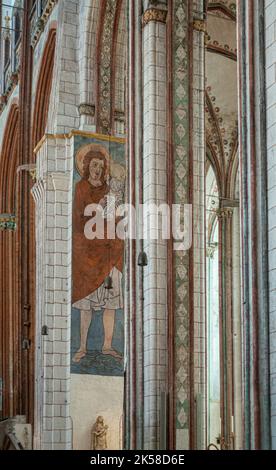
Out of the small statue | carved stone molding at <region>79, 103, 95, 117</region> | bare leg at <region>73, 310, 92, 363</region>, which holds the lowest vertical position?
the small statue

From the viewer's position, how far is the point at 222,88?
26.8 m

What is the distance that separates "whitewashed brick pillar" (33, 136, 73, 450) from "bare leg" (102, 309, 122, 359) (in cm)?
65

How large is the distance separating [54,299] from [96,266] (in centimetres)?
100

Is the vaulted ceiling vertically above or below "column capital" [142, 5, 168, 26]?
above

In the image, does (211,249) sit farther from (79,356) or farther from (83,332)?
(79,356)

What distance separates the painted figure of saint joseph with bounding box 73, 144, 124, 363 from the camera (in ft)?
63.7

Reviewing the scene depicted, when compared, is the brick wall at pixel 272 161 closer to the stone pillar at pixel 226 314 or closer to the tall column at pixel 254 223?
the tall column at pixel 254 223

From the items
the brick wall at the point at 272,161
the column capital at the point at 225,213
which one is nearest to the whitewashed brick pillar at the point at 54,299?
the brick wall at the point at 272,161

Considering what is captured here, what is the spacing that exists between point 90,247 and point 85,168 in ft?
4.78

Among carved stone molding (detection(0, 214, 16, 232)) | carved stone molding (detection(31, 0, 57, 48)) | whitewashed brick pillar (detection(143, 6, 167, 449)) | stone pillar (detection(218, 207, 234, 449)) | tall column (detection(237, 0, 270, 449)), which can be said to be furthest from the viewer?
carved stone molding (detection(0, 214, 16, 232))

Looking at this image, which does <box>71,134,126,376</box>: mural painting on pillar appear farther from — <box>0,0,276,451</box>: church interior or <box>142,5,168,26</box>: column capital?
<box>142,5,168,26</box>: column capital

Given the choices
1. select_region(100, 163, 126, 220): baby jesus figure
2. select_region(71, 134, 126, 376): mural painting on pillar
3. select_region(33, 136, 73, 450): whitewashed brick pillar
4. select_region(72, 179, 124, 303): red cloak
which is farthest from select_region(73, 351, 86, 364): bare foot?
select_region(100, 163, 126, 220): baby jesus figure

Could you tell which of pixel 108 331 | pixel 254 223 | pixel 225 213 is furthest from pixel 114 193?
pixel 225 213
